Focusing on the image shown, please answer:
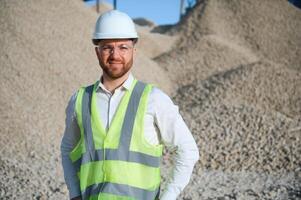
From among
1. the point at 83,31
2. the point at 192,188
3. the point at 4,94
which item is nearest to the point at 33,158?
the point at 4,94

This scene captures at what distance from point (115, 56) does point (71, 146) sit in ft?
2.28

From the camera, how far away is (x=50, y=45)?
11477 mm

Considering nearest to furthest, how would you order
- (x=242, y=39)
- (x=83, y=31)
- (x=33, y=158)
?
1. (x=33, y=158)
2. (x=83, y=31)
3. (x=242, y=39)

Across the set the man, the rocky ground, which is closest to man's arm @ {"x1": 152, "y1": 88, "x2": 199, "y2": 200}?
the man

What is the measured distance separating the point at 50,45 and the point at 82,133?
10095mm

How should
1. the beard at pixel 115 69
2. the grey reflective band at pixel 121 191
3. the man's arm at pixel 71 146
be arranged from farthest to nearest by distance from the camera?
the man's arm at pixel 71 146 < the beard at pixel 115 69 < the grey reflective band at pixel 121 191

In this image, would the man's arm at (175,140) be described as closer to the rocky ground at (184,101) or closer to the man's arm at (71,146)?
the man's arm at (71,146)

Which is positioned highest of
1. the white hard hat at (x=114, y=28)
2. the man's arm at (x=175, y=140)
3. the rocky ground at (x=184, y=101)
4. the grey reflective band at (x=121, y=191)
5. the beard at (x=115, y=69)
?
the white hard hat at (x=114, y=28)

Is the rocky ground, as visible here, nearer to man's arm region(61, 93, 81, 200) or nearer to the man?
man's arm region(61, 93, 81, 200)

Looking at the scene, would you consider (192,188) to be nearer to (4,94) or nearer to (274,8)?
(4,94)

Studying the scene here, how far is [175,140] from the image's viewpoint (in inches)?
76.8

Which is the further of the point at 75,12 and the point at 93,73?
the point at 75,12

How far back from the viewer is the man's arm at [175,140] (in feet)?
6.29

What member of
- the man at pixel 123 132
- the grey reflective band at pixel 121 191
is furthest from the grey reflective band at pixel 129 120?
the grey reflective band at pixel 121 191
